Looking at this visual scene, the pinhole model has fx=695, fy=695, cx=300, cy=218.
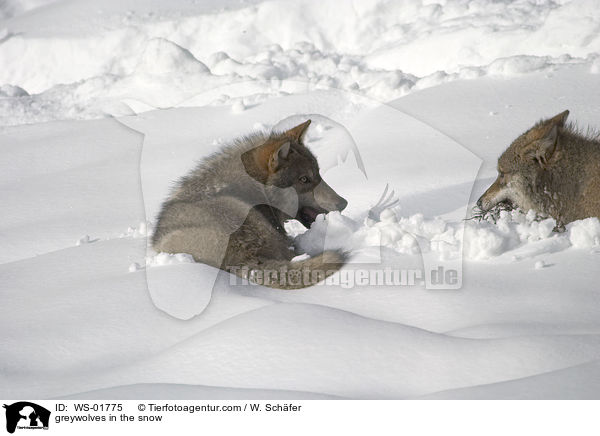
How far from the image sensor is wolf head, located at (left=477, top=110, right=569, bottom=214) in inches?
174

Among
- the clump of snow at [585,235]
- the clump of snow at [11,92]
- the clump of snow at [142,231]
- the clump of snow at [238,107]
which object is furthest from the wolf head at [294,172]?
the clump of snow at [11,92]

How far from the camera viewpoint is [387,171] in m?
5.59

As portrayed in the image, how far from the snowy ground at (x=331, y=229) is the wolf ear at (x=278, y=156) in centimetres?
48

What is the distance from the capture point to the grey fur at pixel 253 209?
3930mm

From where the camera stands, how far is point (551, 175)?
14.6 feet

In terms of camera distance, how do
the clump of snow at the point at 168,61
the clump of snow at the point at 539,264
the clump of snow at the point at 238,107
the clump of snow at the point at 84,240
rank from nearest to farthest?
1. the clump of snow at the point at 539,264
2. the clump of snow at the point at 84,240
3. the clump of snow at the point at 238,107
4. the clump of snow at the point at 168,61

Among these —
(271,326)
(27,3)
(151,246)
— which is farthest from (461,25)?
(27,3)

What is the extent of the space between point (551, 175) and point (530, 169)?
5.3 inches

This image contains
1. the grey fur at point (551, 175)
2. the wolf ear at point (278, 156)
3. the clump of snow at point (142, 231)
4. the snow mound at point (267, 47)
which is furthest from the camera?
the snow mound at point (267, 47)

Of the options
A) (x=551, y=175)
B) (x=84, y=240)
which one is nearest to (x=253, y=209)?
(x=84, y=240)

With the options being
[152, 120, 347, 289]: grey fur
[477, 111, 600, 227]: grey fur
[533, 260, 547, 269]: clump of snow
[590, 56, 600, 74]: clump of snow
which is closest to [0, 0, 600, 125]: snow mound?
[590, 56, 600, 74]: clump of snow

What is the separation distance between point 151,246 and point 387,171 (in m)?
2.13

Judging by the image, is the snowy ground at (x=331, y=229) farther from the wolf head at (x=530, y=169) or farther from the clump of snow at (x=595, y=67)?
the wolf head at (x=530, y=169)
